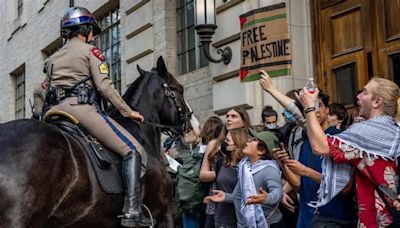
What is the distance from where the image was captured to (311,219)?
4887mm

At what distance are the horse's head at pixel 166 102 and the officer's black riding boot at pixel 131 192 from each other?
118 centimetres

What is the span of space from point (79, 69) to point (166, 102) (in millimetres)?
1430

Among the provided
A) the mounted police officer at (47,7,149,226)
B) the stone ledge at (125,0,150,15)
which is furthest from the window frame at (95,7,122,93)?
the mounted police officer at (47,7,149,226)

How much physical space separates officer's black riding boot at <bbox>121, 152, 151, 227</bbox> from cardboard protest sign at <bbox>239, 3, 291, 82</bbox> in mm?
1517

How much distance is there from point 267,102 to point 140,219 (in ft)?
13.2

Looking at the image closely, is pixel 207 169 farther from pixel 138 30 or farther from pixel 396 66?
pixel 138 30

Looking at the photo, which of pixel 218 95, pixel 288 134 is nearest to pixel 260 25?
pixel 288 134

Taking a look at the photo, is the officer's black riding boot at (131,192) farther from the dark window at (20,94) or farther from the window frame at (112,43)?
the dark window at (20,94)

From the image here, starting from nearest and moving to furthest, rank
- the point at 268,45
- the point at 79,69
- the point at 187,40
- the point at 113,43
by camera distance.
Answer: the point at 79,69, the point at 268,45, the point at 187,40, the point at 113,43

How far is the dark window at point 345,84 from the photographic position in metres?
8.48

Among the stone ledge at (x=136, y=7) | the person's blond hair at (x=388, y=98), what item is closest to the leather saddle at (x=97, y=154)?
the person's blond hair at (x=388, y=98)

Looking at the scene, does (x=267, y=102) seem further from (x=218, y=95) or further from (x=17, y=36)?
(x=17, y=36)

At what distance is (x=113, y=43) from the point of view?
51.3 feet

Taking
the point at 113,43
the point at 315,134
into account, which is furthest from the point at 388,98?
the point at 113,43
